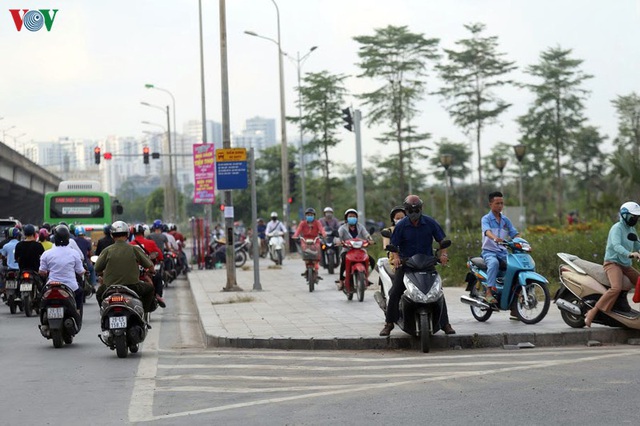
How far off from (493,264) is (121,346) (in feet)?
16.2

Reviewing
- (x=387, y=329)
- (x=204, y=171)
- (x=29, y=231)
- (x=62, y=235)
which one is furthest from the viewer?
(x=204, y=171)

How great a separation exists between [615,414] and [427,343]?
15.4 feet

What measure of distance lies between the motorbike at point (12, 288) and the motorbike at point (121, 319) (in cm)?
820

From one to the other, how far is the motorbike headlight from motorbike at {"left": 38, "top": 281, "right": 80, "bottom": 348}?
457cm

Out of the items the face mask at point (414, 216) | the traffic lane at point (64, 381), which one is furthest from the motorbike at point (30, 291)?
the face mask at point (414, 216)

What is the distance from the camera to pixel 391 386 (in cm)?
947

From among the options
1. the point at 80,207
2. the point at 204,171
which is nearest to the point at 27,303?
the point at 204,171

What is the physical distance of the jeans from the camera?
14164 mm

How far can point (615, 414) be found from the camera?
771cm

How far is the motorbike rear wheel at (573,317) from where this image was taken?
13203mm

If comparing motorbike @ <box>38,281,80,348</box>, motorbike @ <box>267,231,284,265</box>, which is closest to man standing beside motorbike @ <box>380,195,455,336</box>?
motorbike @ <box>38,281,80,348</box>

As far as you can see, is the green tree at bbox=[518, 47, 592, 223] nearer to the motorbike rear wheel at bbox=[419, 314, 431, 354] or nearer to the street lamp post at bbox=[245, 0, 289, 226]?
the street lamp post at bbox=[245, 0, 289, 226]

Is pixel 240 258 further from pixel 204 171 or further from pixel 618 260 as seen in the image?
pixel 618 260

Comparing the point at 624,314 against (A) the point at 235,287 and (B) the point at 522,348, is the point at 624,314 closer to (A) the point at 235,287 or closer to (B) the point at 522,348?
(B) the point at 522,348
